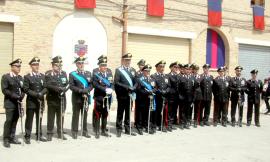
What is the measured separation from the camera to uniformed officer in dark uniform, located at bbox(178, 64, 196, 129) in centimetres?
1154

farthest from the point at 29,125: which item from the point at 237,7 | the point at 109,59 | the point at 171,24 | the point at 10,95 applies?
the point at 237,7

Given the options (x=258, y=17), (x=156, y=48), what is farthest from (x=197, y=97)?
(x=258, y=17)

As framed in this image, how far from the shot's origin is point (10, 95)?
28.0ft

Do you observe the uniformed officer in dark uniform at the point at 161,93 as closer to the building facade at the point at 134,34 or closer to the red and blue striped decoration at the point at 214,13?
the building facade at the point at 134,34

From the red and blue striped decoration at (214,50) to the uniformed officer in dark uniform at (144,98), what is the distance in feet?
27.5

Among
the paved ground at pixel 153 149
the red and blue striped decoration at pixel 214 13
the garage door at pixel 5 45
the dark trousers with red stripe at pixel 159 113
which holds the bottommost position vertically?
the paved ground at pixel 153 149

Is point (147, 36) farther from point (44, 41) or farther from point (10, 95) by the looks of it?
point (10, 95)

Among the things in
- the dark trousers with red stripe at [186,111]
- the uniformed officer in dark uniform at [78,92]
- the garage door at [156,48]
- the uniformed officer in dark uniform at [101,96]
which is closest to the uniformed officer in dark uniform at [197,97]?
the dark trousers with red stripe at [186,111]

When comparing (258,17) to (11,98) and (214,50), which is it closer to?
(214,50)

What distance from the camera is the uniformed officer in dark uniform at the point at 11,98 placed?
28.1 feet

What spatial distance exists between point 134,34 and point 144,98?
19.5 feet

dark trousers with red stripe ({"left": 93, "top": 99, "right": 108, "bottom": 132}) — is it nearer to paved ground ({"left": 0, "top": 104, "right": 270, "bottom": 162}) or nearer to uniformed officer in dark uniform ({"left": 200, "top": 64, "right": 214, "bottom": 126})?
paved ground ({"left": 0, "top": 104, "right": 270, "bottom": 162})

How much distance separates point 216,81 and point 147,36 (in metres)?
4.71

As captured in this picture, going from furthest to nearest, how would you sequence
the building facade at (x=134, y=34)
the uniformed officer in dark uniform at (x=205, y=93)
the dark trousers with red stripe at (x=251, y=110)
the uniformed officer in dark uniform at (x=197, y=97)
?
the building facade at (x=134, y=34)
the dark trousers with red stripe at (x=251, y=110)
the uniformed officer in dark uniform at (x=205, y=93)
the uniformed officer in dark uniform at (x=197, y=97)
